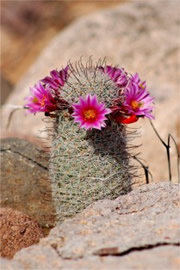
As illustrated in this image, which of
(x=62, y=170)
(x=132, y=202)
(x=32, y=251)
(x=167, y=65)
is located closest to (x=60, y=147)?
(x=62, y=170)

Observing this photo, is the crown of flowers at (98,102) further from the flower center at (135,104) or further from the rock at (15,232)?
the rock at (15,232)

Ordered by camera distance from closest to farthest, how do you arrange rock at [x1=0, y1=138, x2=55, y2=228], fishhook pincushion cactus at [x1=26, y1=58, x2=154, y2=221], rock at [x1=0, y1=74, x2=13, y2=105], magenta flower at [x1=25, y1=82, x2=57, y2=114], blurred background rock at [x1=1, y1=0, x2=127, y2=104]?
1. fishhook pincushion cactus at [x1=26, y1=58, x2=154, y2=221]
2. magenta flower at [x1=25, y1=82, x2=57, y2=114]
3. rock at [x1=0, y1=138, x2=55, y2=228]
4. rock at [x1=0, y1=74, x2=13, y2=105]
5. blurred background rock at [x1=1, y1=0, x2=127, y2=104]

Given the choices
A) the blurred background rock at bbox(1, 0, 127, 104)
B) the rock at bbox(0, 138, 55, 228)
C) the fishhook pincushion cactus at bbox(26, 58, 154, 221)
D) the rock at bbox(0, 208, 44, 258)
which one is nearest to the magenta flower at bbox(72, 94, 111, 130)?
the fishhook pincushion cactus at bbox(26, 58, 154, 221)

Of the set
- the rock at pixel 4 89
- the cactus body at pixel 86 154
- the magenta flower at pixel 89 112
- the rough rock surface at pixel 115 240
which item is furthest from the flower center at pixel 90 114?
the rock at pixel 4 89

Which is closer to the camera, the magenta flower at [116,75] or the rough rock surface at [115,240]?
the rough rock surface at [115,240]

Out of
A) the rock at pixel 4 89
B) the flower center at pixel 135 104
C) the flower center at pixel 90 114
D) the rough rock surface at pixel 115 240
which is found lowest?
the rough rock surface at pixel 115 240

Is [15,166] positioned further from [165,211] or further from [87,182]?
[165,211]

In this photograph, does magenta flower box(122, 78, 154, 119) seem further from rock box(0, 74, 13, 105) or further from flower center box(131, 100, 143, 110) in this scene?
rock box(0, 74, 13, 105)

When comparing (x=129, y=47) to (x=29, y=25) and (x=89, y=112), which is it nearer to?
(x=89, y=112)
